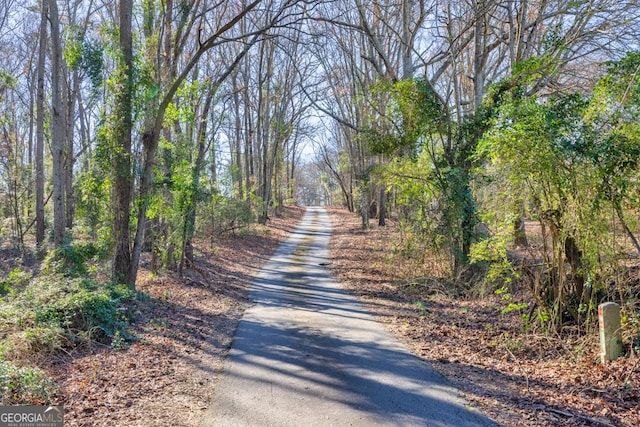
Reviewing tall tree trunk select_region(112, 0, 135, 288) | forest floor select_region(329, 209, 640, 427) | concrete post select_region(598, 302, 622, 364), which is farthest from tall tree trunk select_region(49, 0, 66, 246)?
concrete post select_region(598, 302, 622, 364)

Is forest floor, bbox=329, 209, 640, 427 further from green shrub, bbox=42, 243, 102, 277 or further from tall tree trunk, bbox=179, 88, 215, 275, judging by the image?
green shrub, bbox=42, 243, 102, 277

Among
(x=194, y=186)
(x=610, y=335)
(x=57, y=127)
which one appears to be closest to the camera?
(x=610, y=335)

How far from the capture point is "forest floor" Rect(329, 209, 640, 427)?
4305mm

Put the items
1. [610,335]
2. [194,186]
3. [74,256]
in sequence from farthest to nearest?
[194,186], [74,256], [610,335]

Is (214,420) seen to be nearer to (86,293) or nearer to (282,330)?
(282,330)

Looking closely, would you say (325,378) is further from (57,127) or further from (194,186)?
(57,127)

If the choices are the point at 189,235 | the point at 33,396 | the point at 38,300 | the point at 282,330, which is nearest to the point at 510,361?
the point at 282,330

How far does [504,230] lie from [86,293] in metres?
6.92

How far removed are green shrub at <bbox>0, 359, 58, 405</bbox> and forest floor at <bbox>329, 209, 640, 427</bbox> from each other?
4.60 metres

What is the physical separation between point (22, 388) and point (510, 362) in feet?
19.3

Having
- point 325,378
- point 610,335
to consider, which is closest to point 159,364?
point 325,378

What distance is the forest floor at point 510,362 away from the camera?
430cm

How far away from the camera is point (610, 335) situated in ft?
16.8

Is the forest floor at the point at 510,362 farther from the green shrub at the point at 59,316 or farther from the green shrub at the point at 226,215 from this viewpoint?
the green shrub at the point at 226,215
